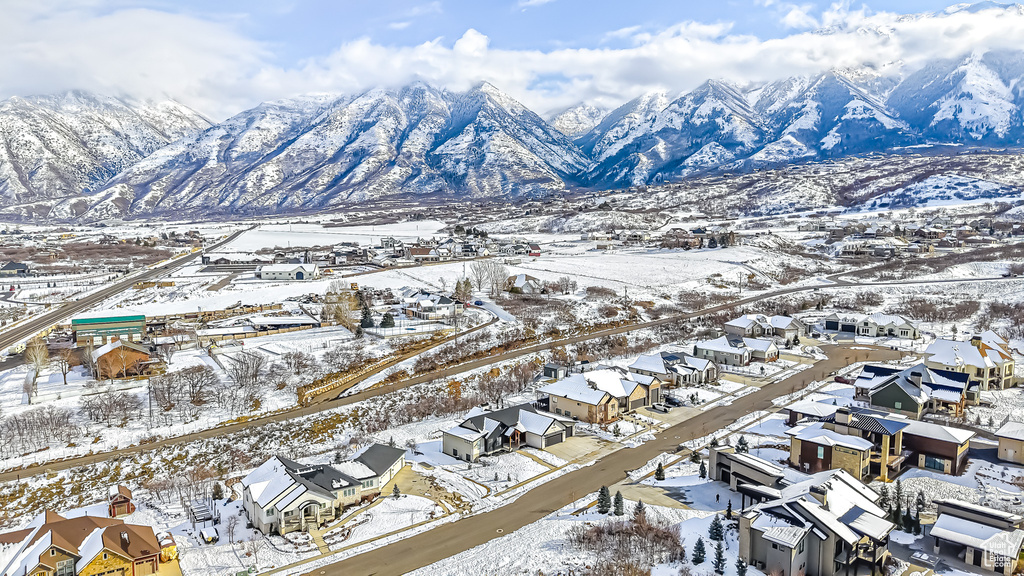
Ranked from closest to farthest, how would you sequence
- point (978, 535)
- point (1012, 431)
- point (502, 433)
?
point (978, 535), point (1012, 431), point (502, 433)

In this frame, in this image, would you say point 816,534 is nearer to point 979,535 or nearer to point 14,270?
point 979,535

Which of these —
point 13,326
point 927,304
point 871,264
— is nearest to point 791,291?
point 927,304

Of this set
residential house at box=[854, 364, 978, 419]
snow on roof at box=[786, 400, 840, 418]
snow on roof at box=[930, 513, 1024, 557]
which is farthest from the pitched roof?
residential house at box=[854, 364, 978, 419]

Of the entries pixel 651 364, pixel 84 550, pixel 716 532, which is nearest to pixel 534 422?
pixel 651 364

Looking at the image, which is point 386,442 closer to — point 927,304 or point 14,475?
point 14,475

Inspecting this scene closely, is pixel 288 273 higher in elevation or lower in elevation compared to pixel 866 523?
higher

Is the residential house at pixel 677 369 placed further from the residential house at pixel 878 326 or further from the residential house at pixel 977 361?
the residential house at pixel 878 326

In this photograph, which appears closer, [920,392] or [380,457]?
[380,457]

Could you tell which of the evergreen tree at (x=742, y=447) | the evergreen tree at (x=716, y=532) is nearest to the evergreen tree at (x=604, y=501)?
the evergreen tree at (x=716, y=532)
